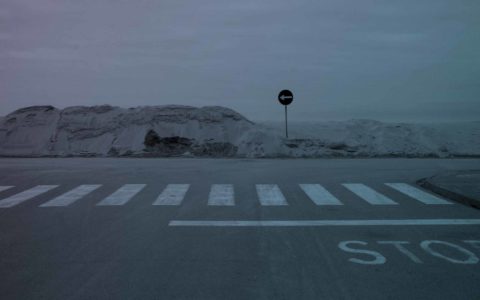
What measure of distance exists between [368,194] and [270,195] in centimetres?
213

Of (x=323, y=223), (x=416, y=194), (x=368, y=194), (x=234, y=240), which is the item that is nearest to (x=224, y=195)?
(x=368, y=194)

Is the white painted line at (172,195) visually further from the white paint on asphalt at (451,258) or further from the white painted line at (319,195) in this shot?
the white paint on asphalt at (451,258)

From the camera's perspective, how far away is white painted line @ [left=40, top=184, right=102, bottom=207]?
1314 centimetres

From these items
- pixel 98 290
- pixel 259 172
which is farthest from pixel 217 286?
pixel 259 172

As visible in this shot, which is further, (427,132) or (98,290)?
(427,132)

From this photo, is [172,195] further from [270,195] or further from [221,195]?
[270,195]

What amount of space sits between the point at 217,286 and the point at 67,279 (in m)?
1.64

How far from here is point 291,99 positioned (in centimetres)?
3238

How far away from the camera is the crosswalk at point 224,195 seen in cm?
1316

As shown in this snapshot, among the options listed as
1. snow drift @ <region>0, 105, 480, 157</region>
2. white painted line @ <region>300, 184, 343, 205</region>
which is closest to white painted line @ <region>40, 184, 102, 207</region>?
white painted line @ <region>300, 184, 343, 205</region>

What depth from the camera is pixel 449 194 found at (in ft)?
45.4

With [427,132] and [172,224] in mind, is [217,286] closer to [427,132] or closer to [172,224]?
[172,224]

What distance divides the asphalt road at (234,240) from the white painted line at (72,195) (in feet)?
0.13

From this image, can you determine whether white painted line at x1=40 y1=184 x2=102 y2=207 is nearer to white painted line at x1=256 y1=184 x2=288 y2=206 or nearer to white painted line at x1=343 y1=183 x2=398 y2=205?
white painted line at x1=256 y1=184 x2=288 y2=206
